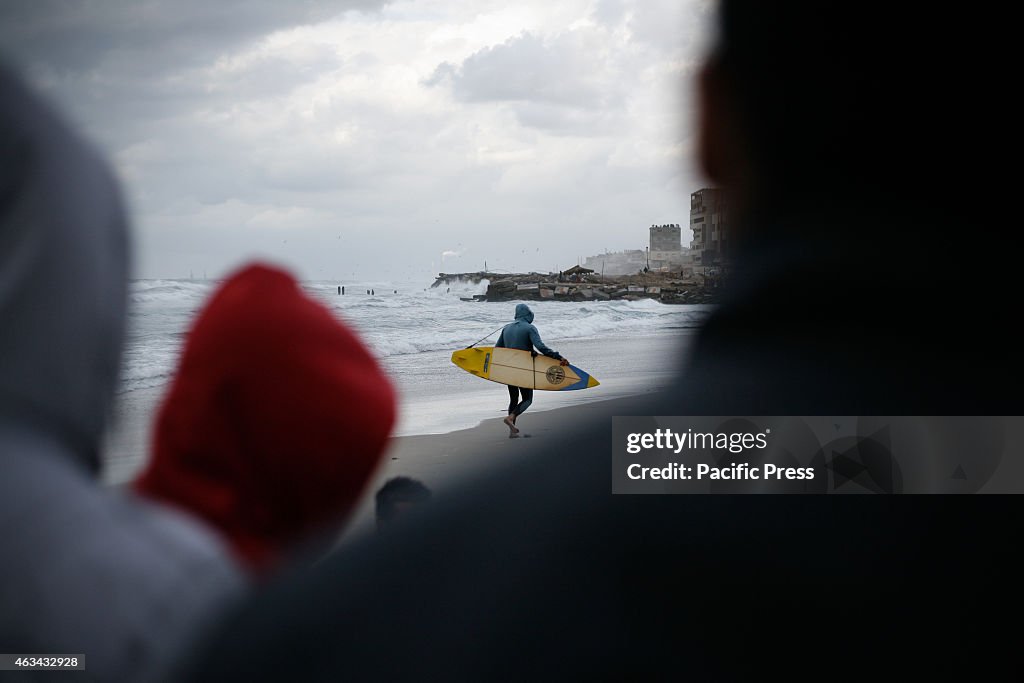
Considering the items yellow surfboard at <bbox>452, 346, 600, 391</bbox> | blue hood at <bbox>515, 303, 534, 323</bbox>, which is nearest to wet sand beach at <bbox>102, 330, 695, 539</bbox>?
yellow surfboard at <bbox>452, 346, 600, 391</bbox>

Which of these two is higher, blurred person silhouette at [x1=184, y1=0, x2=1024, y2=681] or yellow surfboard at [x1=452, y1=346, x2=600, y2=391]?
blurred person silhouette at [x1=184, y1=0, x2=1024, y2=681]

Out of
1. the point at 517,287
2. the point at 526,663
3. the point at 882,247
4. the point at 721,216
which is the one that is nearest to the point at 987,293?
the point at 882,247

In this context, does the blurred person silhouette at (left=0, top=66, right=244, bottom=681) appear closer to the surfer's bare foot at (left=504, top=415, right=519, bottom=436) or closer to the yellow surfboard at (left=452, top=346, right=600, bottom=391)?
the surfer's bare foot at (left=504, top=415, right=519, bottom=436)

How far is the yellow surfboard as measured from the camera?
9586 mm

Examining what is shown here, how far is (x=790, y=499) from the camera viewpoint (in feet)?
1.56

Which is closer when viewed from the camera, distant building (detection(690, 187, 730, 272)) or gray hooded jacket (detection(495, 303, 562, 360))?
distant building (detection(690, 187, 730, 272))

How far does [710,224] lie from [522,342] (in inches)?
355

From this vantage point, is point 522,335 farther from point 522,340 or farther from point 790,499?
point 790,499

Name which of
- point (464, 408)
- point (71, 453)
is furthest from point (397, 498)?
point (464, 408)

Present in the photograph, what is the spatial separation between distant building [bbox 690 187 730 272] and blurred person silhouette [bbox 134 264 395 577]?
276 mm

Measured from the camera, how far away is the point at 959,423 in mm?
510

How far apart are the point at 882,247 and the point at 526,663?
33 centimetres

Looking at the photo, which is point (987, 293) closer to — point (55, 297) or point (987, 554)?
point (987, 554)

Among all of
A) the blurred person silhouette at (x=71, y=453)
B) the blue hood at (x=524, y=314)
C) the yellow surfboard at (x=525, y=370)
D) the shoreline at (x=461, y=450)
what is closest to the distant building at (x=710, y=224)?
the shoreline at (x=461, y=450)
